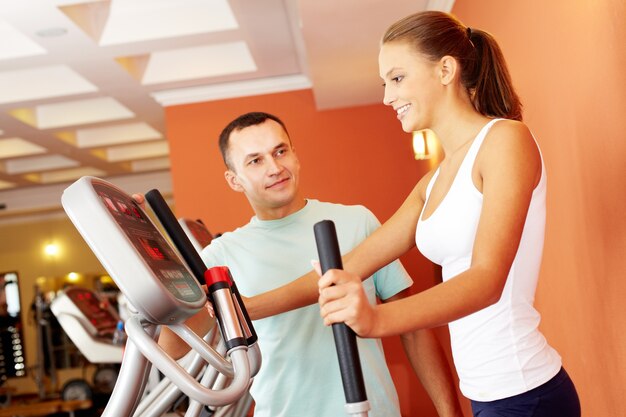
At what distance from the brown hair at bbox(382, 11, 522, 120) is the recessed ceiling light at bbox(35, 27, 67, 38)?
4.23 m

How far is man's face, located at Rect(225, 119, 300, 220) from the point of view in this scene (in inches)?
73.7

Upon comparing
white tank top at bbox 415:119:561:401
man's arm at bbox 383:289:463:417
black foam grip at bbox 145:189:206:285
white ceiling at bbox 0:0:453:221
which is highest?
white ceiling at bbox 0:0:453:221

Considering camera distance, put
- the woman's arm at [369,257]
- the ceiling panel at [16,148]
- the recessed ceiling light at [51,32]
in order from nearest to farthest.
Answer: the woman's arm at [369,257], the recessed ceiling light at [51,32], the ceiling panel at [16,148]

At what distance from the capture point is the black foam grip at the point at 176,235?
Result: 4.55 ft

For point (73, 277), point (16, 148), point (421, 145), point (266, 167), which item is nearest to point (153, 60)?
point (421, 145)

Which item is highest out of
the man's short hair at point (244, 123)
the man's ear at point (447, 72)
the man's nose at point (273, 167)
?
the man's short hair at point (244, 123)

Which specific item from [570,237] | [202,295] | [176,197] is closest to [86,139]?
[176,197]

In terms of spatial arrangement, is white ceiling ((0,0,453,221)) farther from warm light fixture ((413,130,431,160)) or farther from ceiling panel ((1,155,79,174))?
warm light fixture ((413,130,431,160))

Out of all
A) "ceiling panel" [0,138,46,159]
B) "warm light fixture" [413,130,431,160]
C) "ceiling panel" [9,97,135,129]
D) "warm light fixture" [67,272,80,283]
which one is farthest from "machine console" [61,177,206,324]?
"warm light fixture" [67,272,80,283]

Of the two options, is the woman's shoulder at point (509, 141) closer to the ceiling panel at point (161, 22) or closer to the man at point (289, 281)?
the man at point (289, 281)

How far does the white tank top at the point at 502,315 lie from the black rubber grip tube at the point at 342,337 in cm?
32

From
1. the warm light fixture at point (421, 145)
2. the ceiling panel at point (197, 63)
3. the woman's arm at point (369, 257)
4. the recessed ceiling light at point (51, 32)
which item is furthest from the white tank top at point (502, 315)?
the ceiling panel at point (197, 63)

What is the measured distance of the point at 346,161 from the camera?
691cm

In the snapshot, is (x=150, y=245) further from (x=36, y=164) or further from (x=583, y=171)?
(x=36, y=164)
